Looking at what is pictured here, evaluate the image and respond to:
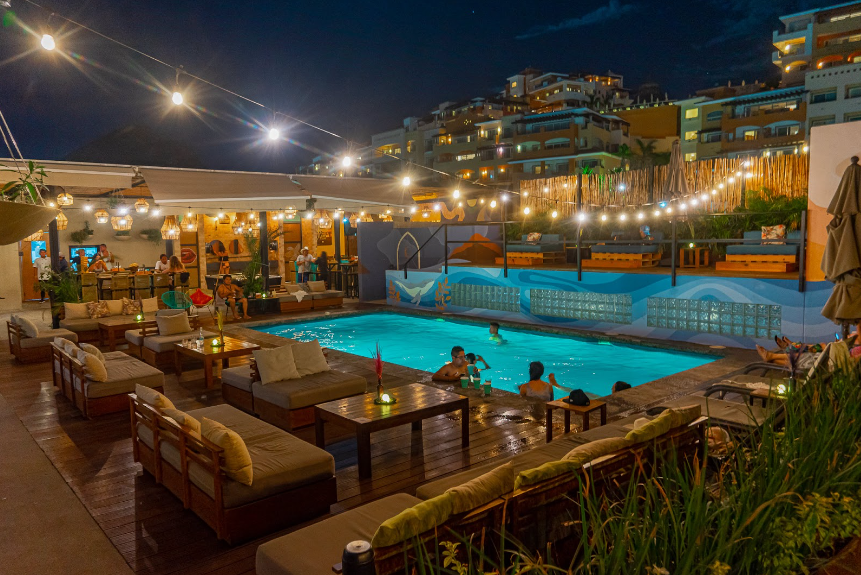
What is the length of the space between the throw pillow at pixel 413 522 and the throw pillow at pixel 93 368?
5446 mm

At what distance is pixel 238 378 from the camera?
6.66m

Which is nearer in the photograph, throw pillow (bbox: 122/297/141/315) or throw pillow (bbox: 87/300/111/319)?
throw pillow (bbox: 87/300/111/319)

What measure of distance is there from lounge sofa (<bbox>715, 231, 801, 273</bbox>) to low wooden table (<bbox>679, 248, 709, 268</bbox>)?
5.12 ft

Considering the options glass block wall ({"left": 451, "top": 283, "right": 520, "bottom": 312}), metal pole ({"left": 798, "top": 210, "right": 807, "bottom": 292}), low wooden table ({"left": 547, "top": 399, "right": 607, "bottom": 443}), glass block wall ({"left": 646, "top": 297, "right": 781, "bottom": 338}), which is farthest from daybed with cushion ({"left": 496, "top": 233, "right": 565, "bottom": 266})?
low wooden table ({"left": 547, "top": 399, "right": 607, "bottom": 443})

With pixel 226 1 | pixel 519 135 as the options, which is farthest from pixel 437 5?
pixel 226 1

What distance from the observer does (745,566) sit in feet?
7.23

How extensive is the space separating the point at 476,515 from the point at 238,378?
15.5 ft

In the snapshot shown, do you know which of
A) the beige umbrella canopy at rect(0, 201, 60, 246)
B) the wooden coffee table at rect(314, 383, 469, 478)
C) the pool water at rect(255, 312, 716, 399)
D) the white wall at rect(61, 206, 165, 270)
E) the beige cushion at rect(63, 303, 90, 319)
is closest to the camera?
the beige umbrella canopy at rect(0, 201, 60, 246)

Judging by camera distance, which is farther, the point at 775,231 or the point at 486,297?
the point at 486,297

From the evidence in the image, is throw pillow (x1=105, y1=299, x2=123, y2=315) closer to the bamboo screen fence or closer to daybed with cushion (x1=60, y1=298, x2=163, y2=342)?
daybed with cushion (x1=60, y1=298, x2=163, y2=342)

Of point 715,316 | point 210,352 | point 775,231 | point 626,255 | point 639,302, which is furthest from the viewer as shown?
point 626,255

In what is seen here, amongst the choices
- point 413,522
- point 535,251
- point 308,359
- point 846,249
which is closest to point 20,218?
point 413,522

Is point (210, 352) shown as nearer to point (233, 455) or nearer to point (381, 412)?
point (381, 412)

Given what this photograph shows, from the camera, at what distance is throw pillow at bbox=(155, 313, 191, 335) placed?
947 centimetres
